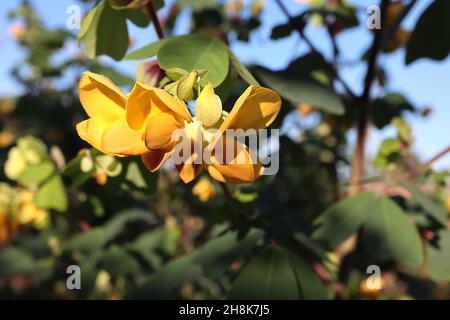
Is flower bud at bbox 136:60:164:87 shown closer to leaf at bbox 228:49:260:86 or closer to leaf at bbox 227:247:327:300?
leaf at bbox 228:49:260:86

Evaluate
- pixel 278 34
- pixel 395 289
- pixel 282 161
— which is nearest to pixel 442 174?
pixel 282 161

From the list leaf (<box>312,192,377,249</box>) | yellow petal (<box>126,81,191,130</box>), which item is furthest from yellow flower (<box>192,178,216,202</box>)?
yellow petal (<box>126,81,191,130</box>)

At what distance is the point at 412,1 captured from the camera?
3.46ft

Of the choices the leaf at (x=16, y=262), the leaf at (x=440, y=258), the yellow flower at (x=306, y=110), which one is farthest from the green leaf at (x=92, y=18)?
the leaf at (x=16, y=262)

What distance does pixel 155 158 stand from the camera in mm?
625

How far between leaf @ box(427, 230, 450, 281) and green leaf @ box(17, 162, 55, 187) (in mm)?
1025

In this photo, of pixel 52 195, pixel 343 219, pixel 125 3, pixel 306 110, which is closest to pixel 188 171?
pixel 125 3

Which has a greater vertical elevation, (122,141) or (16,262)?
(122,141)

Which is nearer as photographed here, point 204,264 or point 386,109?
point 204,264

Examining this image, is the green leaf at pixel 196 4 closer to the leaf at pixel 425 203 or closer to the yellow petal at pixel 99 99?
the leaf at pixel 425 203

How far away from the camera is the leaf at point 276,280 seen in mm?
905

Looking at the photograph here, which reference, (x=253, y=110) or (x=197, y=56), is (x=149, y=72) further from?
(x=253, y=110)

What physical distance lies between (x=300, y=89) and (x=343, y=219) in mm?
353

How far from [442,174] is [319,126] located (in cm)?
123
